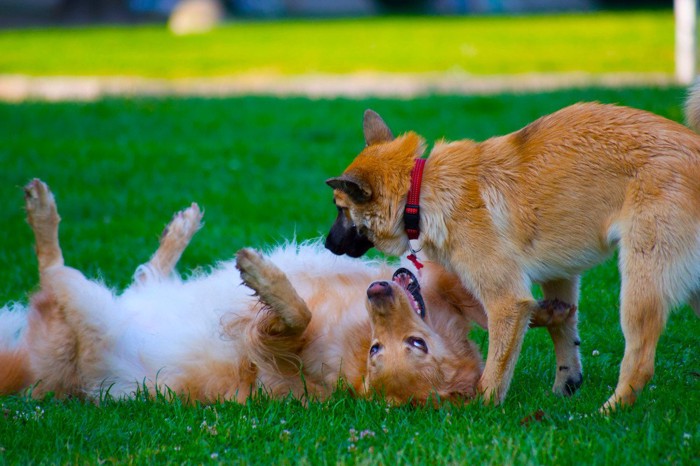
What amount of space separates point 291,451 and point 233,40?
23.4m

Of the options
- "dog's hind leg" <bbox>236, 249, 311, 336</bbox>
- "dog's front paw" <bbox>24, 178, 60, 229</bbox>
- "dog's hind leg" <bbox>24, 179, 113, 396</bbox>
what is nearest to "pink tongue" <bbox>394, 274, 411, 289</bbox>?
"dog's hind leg" <bbox>236, 249, 311, 336</bbox>

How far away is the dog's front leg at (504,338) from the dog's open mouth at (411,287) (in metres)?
0.48

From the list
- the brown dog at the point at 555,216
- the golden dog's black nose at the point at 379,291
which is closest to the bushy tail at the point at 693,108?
the brown dog at the point at 555,216

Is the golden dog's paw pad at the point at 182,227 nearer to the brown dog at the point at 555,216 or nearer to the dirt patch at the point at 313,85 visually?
the brown dog at the point at 555,216

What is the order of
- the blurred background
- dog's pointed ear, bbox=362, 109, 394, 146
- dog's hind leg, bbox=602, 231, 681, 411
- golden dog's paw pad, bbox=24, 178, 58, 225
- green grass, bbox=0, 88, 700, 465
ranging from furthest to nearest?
1. the blurred background
2. golden dog's paw pad, bbox=24, 178, 58, 225
3. dog's pointed ear, bbox=362, 109, 394, 146
4. dog's hind leg, bbox=602, 231, 681, 411
5. green grass, bbox=0, 88, 700, 465

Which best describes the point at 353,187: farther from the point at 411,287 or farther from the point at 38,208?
the point at 38,208

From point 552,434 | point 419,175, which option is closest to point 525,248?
point 419,175

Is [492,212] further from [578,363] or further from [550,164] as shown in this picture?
[578,363]

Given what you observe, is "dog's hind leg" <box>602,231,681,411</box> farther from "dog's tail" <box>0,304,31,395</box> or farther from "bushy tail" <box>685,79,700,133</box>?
"dog's tail" <box>0,304,31,395</box>

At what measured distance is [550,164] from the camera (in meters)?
4.43

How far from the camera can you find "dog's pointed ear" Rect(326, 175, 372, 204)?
4629mm

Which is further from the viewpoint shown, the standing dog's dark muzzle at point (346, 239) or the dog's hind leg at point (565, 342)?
the standing dog's dark muzzle at point (346, 239)

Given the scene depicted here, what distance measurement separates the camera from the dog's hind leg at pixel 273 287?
4570 mm

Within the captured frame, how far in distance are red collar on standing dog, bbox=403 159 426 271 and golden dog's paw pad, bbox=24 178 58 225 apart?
2.31m
